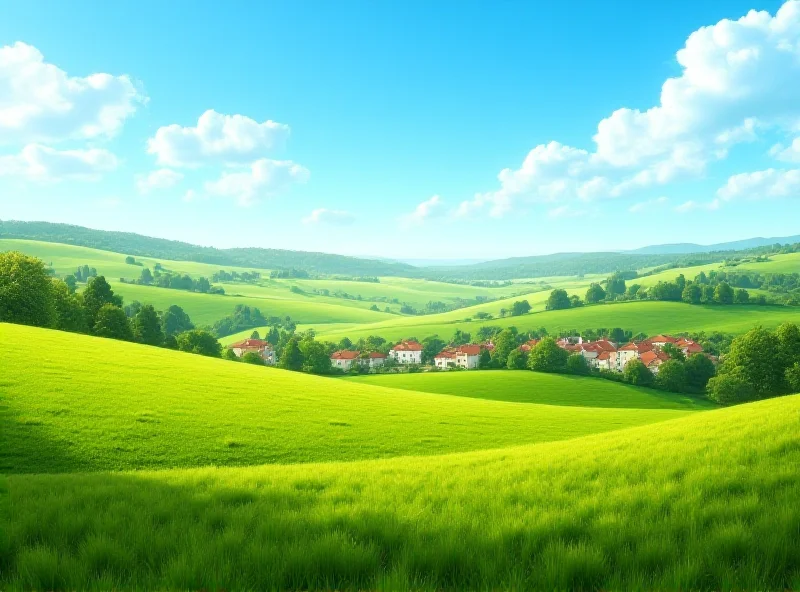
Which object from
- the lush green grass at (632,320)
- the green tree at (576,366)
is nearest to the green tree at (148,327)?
the lush green grass at (632,320)

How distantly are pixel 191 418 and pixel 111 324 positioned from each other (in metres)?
56.9

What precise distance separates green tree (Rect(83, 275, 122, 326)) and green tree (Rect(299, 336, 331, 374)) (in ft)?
105

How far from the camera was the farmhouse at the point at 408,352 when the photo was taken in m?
123

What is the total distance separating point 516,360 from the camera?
8788 cm

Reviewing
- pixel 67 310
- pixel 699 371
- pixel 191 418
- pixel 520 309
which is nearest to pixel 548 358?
pixel 699 371

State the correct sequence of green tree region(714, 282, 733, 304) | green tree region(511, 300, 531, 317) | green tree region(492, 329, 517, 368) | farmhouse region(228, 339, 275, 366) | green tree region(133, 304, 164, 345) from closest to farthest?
green tree region(133, 304, 164, 345)
green tree region(492, 329, 517, 368)
farmhouse region(228, 339, 275, 366)
green tree region(714, 282, 733, 304)
green tree region(511, 300, 531, 317)

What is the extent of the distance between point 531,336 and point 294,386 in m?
103

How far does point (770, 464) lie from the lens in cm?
722

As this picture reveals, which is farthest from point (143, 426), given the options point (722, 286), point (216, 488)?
point (722, 286)

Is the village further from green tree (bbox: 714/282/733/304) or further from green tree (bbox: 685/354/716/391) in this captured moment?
green tree (bbox: 714/282/733/304)

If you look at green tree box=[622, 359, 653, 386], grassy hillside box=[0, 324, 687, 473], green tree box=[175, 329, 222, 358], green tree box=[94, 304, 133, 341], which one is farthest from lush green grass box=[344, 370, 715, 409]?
green tree box=[94, 304, 133, 341]

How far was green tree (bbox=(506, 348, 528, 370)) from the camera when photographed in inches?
3445

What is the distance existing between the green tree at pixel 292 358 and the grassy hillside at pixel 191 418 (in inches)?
2020

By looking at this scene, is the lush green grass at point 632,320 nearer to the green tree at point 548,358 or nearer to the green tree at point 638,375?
the green tree at point 638,375
